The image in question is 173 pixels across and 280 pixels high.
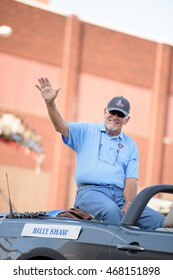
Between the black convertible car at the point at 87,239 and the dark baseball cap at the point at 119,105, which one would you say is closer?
the black convertible car at the point at 87,239

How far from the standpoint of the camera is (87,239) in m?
4.75

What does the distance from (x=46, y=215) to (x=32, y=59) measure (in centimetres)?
2280

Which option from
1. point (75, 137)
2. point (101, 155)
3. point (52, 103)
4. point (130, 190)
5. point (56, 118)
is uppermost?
point (52, 103)

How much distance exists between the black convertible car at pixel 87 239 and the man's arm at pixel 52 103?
38.8 inches

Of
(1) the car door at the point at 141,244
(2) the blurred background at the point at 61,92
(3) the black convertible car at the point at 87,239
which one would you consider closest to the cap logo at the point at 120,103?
(3) the black convertible car at the point at 87,239

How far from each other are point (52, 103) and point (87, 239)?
147cm

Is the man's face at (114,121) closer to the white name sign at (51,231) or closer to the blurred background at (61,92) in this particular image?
the white name sign at (51,231)

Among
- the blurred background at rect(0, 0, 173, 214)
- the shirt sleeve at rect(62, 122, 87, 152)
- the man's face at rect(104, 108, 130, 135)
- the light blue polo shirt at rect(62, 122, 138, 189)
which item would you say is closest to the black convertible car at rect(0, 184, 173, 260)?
the light blue polo shirt at rect(62, 122, 138, 189)

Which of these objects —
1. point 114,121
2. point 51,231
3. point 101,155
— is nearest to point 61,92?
point 114,121

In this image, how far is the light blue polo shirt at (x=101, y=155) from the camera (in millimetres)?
5734

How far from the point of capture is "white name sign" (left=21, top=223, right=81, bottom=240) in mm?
4839

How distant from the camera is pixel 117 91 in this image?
29.7m

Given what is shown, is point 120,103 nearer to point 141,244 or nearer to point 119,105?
point 119,105

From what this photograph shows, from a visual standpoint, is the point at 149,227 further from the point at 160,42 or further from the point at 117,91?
the point at 160,42
